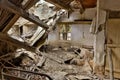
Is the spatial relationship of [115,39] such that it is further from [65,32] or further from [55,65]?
[65,32]

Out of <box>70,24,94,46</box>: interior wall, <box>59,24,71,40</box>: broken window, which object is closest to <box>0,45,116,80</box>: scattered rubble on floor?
<box>70,24,94,46</box>: interior wall

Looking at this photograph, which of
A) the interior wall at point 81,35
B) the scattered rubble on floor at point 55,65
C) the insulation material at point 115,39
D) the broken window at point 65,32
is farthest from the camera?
the broken window at point 65,32

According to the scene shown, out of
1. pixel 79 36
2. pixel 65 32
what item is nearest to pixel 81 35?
pixel 79 36

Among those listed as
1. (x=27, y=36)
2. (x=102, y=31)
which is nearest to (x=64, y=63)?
(x=102, y=31)

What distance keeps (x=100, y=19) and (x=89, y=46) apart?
370cm

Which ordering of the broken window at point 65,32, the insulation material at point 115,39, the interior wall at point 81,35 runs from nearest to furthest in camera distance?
the insulation material at point 115,39, the interior wall at point 81,35, the broken window at point 65,32

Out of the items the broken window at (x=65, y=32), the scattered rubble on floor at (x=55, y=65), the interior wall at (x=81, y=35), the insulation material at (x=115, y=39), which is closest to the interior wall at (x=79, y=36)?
the interior wall at (x=81, y=35)

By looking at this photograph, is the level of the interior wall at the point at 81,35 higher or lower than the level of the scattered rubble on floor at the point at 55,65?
higher

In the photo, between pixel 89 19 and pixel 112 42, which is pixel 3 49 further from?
pixel 89 19

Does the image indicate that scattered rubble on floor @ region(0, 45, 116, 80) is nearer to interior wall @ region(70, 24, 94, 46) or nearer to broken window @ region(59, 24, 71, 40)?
interior wall @ region(70, 24, 94, 46)

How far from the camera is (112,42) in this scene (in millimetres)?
5660

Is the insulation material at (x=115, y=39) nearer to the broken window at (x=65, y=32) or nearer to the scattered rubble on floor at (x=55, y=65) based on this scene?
the scattered rubble on floor at (x=55, y=65)

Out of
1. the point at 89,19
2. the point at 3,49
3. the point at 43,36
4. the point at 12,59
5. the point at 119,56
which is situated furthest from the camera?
the point at 43,36

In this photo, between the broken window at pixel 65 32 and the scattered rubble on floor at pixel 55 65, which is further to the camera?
the broken window at pixel 65 32
